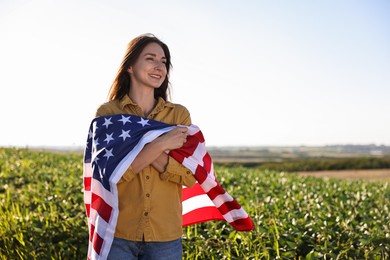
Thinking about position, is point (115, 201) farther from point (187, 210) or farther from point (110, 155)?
point (187, 210)

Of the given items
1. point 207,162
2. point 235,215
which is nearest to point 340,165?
point 235,215

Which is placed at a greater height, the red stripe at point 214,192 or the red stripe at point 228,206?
the red stripe at point 214,192

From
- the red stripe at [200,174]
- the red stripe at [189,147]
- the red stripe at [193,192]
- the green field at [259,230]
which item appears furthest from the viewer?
the green field at [259,230]

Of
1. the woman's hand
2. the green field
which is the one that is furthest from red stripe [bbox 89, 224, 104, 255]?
the green field

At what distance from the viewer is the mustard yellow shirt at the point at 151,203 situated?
2.75 metres

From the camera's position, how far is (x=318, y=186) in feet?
27.5

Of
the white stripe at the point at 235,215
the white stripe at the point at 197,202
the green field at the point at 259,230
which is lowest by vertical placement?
the green field at the point at 259,230

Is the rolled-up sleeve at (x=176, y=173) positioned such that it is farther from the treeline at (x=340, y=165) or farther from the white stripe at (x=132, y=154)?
the treeline at (x=340, y=165)

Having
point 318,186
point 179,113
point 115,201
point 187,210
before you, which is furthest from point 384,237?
point 318,186

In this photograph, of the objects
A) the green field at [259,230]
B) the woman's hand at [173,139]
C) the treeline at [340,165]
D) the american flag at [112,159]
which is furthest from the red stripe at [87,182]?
the treeline at [340,165]

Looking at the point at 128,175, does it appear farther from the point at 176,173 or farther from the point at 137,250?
the point at 137,250

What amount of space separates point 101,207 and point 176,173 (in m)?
0.50

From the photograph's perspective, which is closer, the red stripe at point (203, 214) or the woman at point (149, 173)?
the woman at point (149, 173)

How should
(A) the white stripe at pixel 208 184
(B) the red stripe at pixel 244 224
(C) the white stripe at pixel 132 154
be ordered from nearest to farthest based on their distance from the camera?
(C) the white stripe at pixel 132 154, (A) the white stripe at pixel 208 184, (B) the red stripe at pixel 244 224
